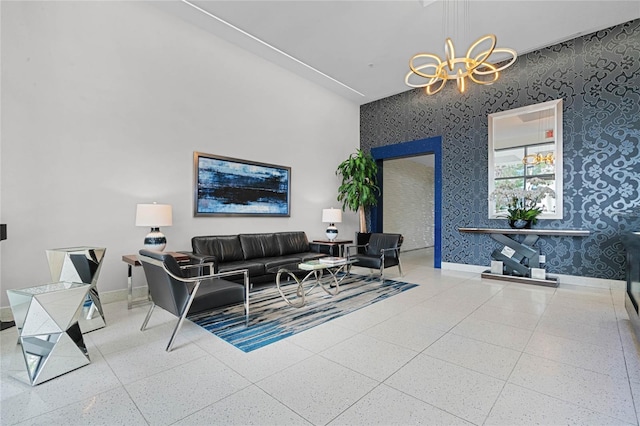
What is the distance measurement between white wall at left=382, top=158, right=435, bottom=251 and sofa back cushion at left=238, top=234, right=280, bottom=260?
4143mm

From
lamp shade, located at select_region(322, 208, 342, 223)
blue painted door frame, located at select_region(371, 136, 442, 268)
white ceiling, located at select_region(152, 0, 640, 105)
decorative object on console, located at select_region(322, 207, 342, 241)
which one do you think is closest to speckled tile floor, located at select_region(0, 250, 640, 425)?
decorative object on console, located at select_region(322, 207, 342, 241)

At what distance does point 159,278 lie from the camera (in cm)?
258

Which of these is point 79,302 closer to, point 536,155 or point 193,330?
point 193,330

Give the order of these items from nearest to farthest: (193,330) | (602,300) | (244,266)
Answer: (193,330) → (602,300) → (244,266)

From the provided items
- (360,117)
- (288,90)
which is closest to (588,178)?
(360,117)

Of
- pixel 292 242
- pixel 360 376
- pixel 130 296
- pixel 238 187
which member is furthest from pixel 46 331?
pixel 292 242

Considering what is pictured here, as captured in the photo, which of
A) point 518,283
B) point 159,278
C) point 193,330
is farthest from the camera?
point 518,283

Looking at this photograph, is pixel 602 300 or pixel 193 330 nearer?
pixel 193 330

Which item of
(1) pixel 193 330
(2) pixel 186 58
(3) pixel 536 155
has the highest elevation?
(2) pixel 186 58

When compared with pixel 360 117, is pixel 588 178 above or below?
below

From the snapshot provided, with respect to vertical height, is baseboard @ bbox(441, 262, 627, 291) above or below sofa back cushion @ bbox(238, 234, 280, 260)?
below

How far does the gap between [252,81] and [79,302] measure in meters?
4.52

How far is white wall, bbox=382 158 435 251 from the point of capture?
29.9 ft

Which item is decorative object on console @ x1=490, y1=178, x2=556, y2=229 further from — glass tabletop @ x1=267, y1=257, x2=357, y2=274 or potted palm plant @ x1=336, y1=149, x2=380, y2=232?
glass tabletop @ x1=267, y1=257, x2=357, y2=274
